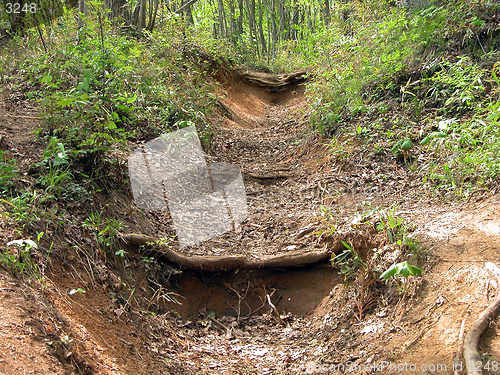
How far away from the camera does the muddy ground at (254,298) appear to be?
212cm

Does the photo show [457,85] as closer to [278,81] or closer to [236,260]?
[236,260]

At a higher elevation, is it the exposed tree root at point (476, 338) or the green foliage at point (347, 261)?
the exposed tree root at point (476, 338)

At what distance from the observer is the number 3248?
5436 mm

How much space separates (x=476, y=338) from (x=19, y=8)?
687 cm

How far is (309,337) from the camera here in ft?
10.1

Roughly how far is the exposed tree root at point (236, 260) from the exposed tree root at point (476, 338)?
1591 millimetres

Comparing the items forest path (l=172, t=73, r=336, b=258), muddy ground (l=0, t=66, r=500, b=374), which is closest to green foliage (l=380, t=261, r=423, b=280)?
muddy ground (l=0, t=66, r=500, b=374)

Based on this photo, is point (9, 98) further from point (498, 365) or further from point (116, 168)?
point (498, 365)

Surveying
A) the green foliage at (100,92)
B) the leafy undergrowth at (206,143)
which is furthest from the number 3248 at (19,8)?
the leafy undergrowth at (206,143)

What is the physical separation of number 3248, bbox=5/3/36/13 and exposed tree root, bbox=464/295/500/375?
22.2 feet

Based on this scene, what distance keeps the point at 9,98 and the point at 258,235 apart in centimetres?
373

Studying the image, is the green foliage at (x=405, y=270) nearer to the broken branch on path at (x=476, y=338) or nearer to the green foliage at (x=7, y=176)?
the broken branch on path at (x=476, y=338)

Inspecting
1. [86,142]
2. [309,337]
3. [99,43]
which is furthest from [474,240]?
[99,43]

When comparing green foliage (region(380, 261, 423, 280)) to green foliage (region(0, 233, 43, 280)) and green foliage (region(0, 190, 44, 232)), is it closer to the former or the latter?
green foliage (region(0, 233, 43, 280))
